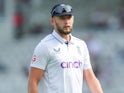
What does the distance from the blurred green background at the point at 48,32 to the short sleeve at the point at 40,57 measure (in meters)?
9.55

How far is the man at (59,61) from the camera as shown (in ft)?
23.4

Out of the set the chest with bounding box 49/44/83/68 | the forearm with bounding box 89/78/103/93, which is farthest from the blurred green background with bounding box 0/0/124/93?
the chest with bounding box 49/44/83/68

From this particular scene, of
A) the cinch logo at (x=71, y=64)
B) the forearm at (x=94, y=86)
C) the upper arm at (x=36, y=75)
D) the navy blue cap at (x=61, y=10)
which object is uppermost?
the navy blue cap at (x=61, y=10)

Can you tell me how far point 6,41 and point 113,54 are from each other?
4275 millimetres

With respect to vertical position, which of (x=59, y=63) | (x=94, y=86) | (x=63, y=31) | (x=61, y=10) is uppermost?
(x=61, y=10)

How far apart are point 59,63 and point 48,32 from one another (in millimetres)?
14001

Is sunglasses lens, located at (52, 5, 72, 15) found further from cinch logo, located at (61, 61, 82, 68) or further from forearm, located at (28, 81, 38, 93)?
forearm, located at (28, 81, 38, 93)

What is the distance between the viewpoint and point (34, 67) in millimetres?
7215

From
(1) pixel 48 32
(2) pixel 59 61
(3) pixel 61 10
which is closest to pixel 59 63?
(2) pixel 59 61

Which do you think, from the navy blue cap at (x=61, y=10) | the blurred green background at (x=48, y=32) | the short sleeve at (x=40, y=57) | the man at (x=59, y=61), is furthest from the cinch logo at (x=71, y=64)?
the blurred green background at (x=48, y=32)

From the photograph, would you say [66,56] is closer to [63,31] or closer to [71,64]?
[71,64]

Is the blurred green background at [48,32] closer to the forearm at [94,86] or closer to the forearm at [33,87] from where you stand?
the forearm at [94,86]

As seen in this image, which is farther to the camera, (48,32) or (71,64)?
(48,32)

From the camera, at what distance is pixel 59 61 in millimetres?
7129
